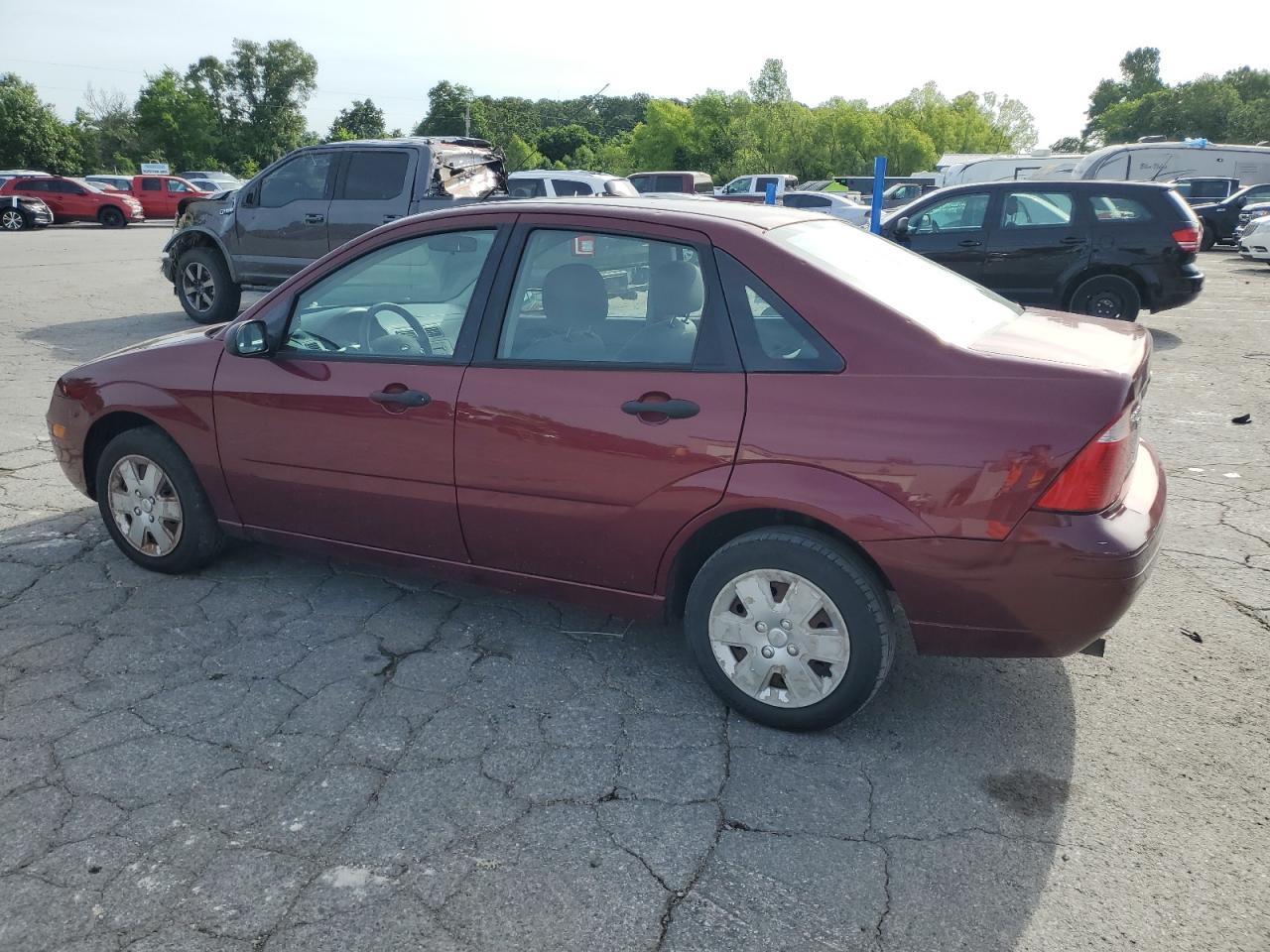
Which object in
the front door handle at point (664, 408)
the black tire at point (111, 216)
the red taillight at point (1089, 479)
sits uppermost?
the front door handle at point (664, 408)

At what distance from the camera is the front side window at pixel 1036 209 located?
10.5m

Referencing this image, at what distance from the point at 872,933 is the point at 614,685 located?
1378 millimetres

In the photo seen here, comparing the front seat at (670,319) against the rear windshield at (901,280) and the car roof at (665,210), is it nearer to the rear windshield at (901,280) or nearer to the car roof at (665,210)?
the car roof at (665,210)

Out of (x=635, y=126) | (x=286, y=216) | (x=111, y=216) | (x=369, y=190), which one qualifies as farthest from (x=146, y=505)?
(x=635, y=126)

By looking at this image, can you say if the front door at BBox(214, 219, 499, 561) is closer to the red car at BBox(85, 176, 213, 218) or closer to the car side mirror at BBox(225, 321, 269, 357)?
the car side mirror at BBox(225, 321, 269, 357)

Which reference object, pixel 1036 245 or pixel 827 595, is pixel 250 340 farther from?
pixel 1036 245

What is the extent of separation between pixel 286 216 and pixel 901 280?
8959 mm

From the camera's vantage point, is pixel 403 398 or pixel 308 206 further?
pixel 308 206

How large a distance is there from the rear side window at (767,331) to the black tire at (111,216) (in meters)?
35.2

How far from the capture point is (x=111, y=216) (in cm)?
3284


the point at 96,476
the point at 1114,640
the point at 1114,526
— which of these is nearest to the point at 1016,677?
the point at 1114,640

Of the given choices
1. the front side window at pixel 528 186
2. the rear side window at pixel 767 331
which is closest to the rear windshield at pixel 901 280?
the rear side window at pixel 767 331

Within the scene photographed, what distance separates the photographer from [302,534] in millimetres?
4051

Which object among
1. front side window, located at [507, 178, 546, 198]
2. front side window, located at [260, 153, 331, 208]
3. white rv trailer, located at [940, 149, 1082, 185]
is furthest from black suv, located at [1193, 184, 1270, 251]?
front side window, located at [260, 153, 331, 208]
